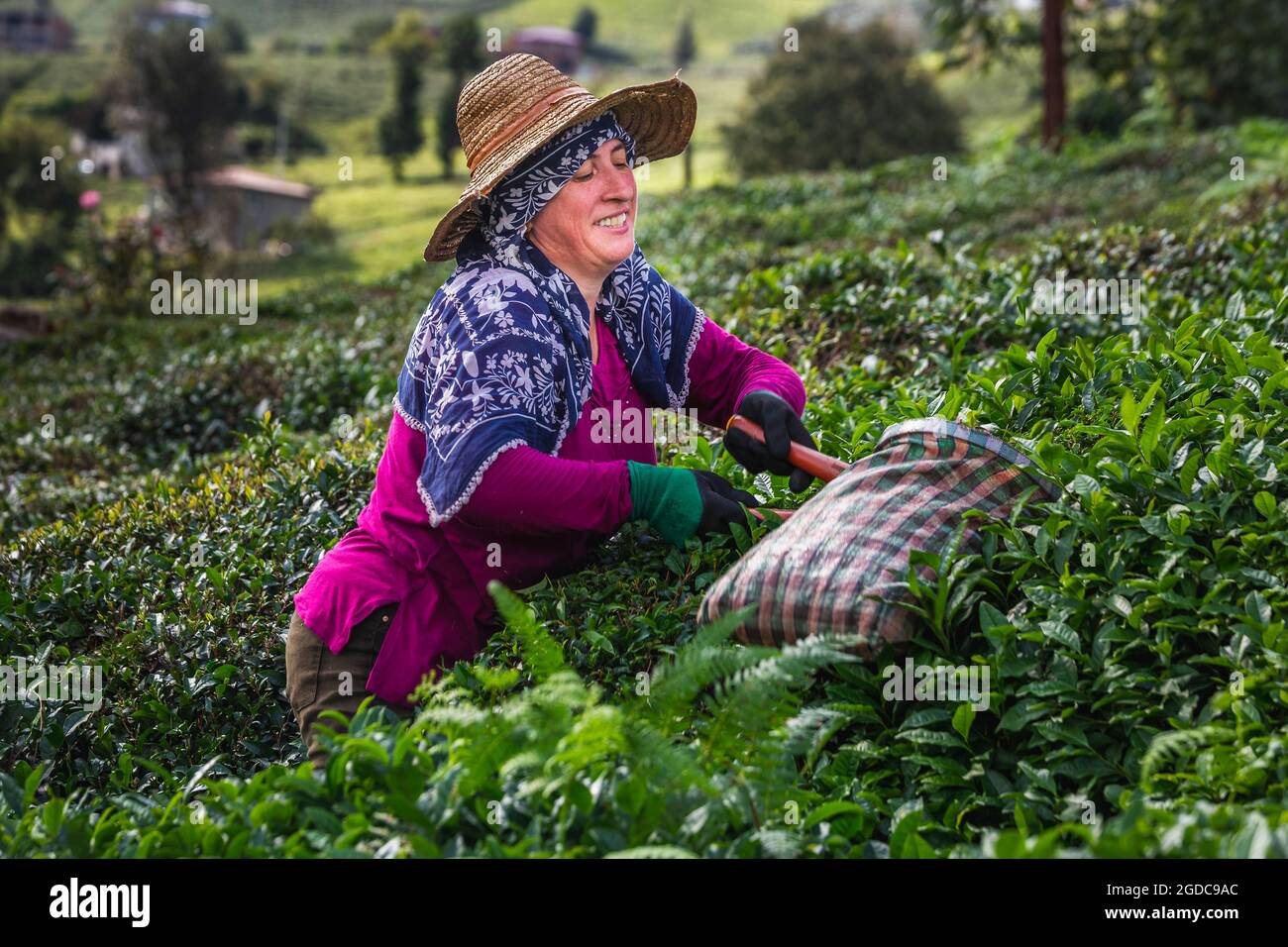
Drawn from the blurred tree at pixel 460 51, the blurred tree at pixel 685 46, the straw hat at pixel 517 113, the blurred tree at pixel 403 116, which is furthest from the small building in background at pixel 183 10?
the straw hat at pixel 517 113

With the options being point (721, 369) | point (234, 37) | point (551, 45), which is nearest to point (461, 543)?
point (721, 369)

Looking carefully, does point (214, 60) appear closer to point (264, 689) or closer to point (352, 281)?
point (352, 281)

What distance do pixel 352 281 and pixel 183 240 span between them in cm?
494

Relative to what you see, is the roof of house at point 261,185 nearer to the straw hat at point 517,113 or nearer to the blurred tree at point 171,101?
the blurred tree at point 171,101

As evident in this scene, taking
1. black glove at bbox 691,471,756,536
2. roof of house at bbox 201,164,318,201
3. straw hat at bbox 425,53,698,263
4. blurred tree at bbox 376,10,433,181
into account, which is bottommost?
black glove at bbox 691,471,756,536

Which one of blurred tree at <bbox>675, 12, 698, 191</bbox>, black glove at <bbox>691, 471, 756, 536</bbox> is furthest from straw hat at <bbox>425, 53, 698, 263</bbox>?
blurred tree at <bbox>675, 12, 698, 191</bbox>

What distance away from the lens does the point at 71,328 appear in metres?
13.0

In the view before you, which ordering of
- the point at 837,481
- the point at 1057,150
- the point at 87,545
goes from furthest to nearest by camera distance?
the point at 1057,150 → the point at 87,545 → the point at 837,481

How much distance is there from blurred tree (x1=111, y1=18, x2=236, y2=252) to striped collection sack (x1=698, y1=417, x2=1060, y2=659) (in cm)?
3745

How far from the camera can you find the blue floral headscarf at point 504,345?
3572 millimetres

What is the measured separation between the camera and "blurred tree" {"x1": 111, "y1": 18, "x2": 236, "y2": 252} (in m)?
38.5

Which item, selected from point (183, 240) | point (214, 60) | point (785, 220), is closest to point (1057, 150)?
point (785, 220)

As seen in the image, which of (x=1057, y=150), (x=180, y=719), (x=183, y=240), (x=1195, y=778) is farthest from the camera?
(x=1057, y=150)

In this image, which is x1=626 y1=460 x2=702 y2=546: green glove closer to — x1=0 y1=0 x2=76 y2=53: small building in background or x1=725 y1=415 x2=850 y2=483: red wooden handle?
x1=725 y1=415 x2=850 y2=483: red wooden handle
